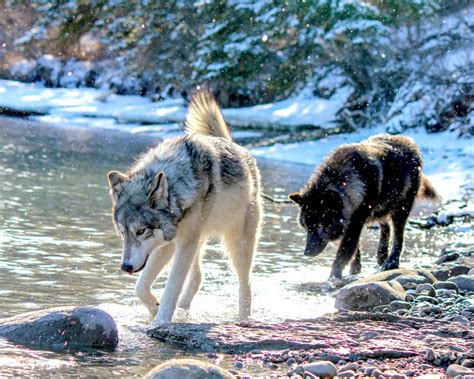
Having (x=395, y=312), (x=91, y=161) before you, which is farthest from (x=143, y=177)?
(x=91, y=161)

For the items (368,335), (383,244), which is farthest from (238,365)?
(383,244)

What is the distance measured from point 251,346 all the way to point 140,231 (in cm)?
115

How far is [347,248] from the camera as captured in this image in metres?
9.15

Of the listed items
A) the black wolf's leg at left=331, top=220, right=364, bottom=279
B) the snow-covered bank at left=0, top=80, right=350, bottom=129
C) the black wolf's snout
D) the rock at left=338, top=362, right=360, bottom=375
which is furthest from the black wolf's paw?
the snow-covered bank at left=0, top=80, right=350, bottom=129

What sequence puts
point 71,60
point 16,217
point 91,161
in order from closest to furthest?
1. point 16,217
2. point 91,161
3. point 71,60

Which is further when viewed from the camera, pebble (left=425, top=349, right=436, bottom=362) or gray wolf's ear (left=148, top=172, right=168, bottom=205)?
gray wolf's ear (left=148, top=172, right=168, bottom=205)

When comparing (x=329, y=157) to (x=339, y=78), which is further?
(x=339, y=78)

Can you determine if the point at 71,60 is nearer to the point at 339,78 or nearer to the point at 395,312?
the point at 339,78

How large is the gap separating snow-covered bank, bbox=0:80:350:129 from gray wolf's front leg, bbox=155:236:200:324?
1735cm

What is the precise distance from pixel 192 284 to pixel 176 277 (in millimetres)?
761

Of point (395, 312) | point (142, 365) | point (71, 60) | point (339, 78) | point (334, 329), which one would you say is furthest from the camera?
point (71, 60)

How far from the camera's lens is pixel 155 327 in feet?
20.2

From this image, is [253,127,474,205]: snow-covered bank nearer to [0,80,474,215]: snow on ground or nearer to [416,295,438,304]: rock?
[0,80,474,215]: snow on ground

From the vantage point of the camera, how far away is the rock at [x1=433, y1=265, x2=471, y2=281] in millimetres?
8500
